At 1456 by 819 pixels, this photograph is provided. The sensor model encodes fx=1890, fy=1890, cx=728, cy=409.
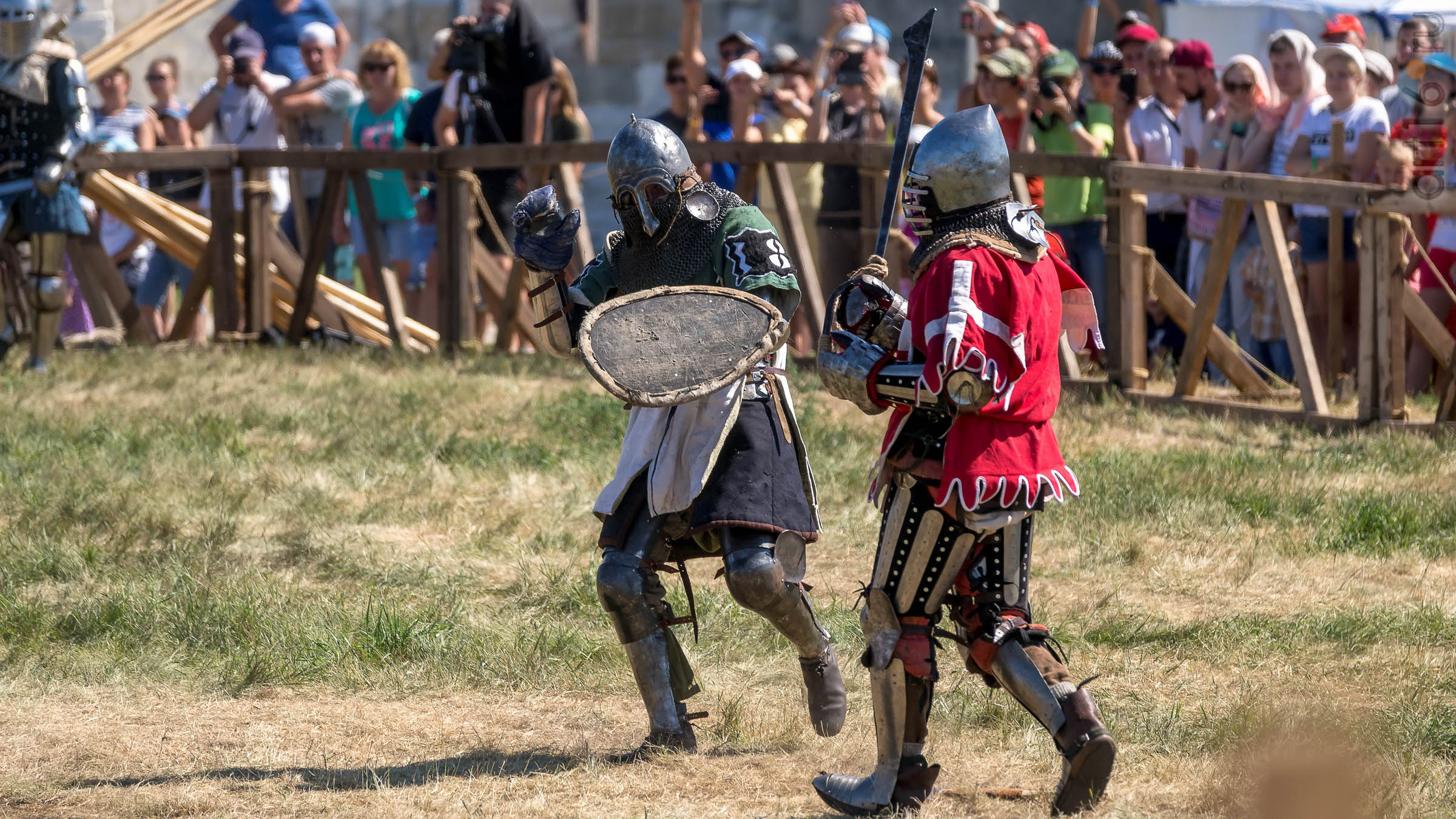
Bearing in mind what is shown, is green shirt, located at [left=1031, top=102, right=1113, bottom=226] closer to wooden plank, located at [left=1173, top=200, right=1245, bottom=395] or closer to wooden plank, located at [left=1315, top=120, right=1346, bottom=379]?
wooden plank, located at [left=1173, top=200, right=1245, bottom=395]

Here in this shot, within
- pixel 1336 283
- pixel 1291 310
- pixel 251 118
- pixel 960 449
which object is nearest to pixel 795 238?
pixel 1291 310

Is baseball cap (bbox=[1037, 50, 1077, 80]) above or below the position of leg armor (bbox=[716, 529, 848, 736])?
above

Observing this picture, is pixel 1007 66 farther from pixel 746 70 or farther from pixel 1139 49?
pixel 746 70

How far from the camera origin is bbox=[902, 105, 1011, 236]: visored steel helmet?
410 cm

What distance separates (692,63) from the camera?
10922 mm

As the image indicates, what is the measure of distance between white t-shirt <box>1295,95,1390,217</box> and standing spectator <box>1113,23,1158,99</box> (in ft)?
3.54

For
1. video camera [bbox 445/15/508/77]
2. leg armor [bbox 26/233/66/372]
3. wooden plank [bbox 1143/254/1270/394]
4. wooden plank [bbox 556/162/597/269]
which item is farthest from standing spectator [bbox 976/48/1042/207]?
leg armor [bbox 26/233/66/372]

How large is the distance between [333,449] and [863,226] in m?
2.99

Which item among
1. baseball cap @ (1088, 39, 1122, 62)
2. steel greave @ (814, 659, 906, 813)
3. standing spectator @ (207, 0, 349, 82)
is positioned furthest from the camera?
standing spectator @ (207, 0, 349, 82)

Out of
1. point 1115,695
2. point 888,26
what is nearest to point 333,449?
point 1115,695

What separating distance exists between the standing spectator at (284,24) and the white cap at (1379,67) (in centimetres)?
639

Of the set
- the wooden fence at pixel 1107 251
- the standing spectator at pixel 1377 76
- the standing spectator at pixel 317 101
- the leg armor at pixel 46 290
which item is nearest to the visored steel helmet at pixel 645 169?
the wooden fence at pixel 1107 251

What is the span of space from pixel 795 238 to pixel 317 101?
367 centimetres

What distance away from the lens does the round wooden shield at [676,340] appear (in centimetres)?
424
